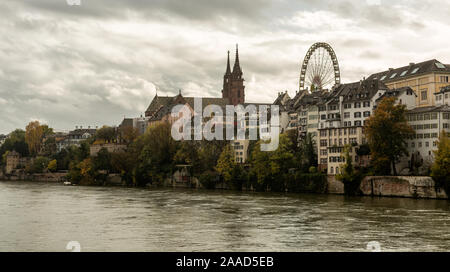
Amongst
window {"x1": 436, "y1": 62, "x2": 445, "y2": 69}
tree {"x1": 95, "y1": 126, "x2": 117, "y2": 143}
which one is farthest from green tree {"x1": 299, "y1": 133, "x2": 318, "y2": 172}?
tree {"x1": 95, "y1": 126, "x2": 117, "y2": 143}

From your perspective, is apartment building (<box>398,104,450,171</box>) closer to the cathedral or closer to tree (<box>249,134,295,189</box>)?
tree (<box>249,134,295,189</box>)

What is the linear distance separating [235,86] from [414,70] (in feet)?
271

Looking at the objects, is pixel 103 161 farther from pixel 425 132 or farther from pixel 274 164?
pixel 425 132

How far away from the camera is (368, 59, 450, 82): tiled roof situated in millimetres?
81188

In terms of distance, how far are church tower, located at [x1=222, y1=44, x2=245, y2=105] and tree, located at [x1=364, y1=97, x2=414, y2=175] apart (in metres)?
97.9

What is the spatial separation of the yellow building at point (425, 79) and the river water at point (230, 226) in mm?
30537

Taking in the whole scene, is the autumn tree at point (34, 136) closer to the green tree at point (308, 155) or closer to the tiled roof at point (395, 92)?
the green tree at point (308, 155)

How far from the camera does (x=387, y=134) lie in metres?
63.8

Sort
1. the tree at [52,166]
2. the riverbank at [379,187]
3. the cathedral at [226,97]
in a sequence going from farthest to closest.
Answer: the cathedral at [226,97] → the tree at [52,166] → the riverbank at [379,187]

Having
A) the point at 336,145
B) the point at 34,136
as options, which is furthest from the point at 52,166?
the point at 336,145

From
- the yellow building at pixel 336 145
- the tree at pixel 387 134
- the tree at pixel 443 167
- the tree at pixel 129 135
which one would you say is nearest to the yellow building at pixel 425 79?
the yellow building at pixel 336 145

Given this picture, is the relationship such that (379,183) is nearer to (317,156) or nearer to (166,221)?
(317,156)

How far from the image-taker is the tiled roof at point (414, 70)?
81.2 m
